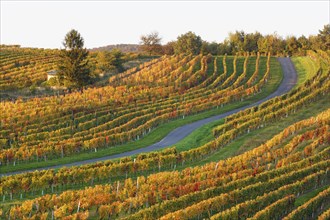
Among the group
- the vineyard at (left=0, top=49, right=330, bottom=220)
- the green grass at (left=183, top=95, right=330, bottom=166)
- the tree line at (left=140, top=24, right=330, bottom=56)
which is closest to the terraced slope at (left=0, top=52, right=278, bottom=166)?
the vineyard at (left=0, top=49, right=330, bottom=220)

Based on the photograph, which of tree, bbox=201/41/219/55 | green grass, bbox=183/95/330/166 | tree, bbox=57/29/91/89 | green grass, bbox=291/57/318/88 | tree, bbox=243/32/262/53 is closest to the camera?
green grass, bbox=183/95/330/166

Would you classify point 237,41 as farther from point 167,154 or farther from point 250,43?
point 167,154

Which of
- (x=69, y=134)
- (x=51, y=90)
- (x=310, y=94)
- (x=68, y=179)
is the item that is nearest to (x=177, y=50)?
(x=51, y=90)

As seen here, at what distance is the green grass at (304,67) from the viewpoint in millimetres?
82656

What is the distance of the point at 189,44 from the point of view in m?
134

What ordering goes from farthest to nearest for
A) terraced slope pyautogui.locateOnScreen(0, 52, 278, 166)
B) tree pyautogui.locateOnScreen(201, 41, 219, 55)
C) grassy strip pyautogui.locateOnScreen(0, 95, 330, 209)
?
1. tree pyautogui.locateOnScreen(201, 41, 219, 55)
2. terraced slope pyautogui.locateOnScreen(0, 52, 278, 166)
3. grassy strip pyautogui.locateOnScreen(0, 95, 330, 209)

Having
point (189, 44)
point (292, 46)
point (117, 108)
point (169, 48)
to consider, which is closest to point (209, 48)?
point (189, 44)

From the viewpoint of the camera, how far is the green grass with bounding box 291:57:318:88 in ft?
271

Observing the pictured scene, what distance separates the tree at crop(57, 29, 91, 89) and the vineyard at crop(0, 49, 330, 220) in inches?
242

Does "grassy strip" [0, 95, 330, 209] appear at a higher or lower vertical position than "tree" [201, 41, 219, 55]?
lower

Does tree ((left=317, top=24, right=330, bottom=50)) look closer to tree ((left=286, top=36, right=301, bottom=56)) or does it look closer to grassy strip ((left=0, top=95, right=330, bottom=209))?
tree ((left=286, top=36, right=301, bottom=56))

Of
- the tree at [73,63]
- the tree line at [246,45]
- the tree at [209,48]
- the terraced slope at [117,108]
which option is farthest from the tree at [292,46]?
the tree at [73,63]

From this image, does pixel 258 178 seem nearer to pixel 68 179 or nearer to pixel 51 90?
→ pixel 68 179

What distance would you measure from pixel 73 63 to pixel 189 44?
61762 millimetres
